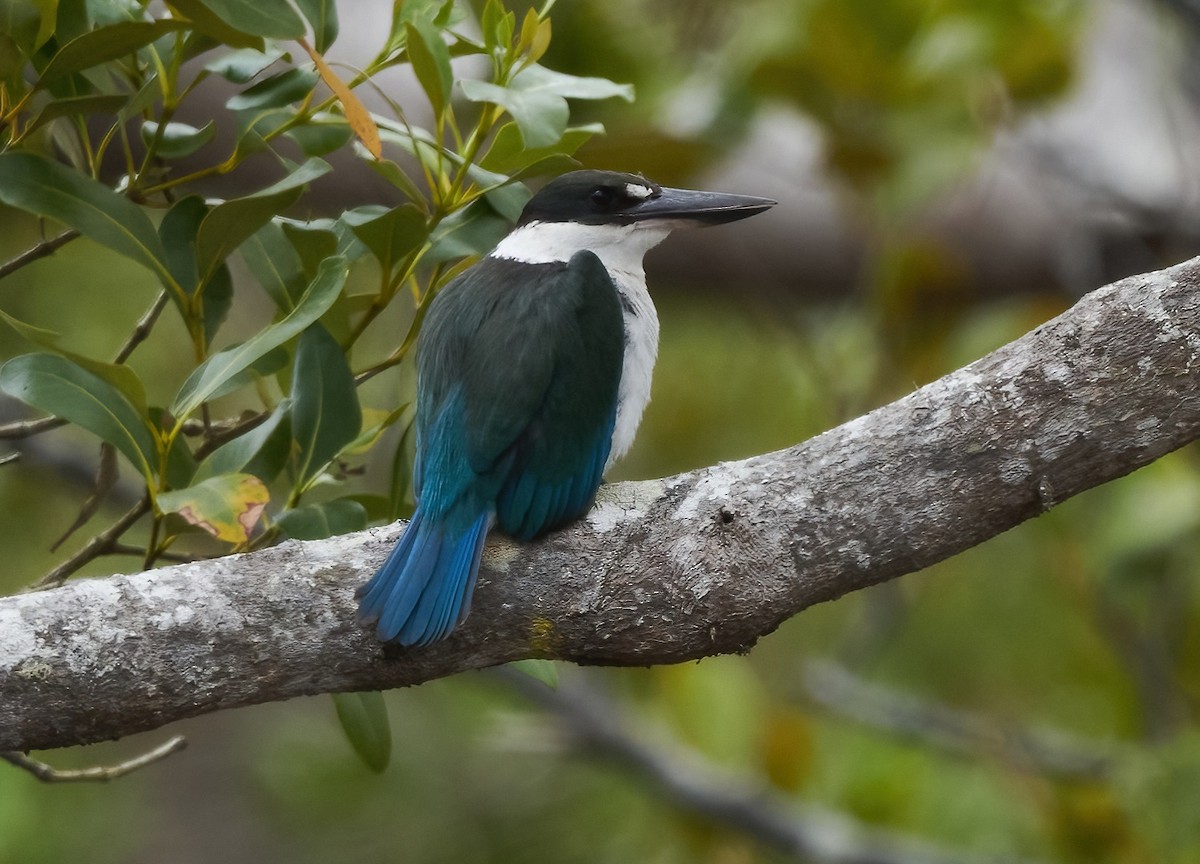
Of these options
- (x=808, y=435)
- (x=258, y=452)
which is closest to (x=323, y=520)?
(x=258, y=452)

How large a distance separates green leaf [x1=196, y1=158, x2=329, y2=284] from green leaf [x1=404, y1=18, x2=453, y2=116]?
0.53 ft

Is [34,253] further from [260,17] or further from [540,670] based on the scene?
[540,670]

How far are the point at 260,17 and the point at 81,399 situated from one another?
0.47 metres

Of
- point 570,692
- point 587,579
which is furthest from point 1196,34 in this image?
point 587,579

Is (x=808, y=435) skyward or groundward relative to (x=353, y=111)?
groundward

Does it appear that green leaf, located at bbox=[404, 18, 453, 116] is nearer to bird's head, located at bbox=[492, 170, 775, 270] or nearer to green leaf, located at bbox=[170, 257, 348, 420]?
green leaf, located at bbox=[170, 257, 348, 420]

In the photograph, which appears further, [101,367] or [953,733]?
[953,733]

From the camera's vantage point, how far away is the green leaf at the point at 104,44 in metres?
1.51

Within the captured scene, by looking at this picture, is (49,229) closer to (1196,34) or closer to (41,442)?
(41,442)

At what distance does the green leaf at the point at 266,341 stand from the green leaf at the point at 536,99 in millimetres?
253

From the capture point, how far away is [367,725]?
1.78 m

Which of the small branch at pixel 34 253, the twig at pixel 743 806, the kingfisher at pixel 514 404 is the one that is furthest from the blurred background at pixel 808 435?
the small branch at pixel 34 253

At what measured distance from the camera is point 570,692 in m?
3.82

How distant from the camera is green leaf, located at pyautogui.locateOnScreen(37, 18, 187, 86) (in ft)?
4.96
